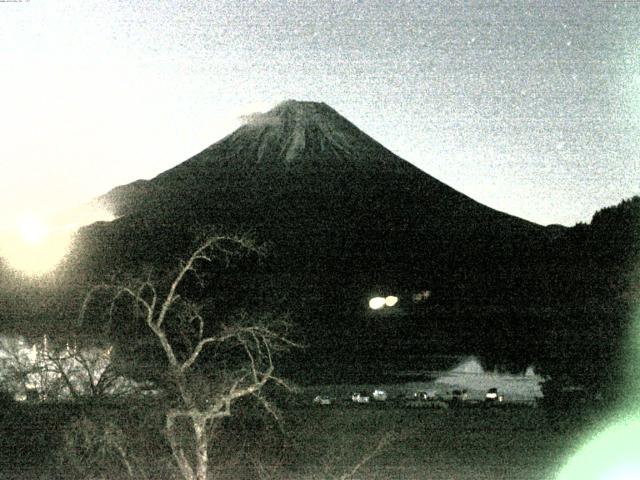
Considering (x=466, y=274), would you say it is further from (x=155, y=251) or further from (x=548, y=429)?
(x=548, y=429)

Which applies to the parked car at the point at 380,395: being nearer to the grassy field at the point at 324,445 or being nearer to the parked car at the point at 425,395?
the parked car at the point at 425,395

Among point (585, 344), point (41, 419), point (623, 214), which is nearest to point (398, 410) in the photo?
point (585, 344)

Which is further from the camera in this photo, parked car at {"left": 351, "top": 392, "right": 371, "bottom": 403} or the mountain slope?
the mountain slope

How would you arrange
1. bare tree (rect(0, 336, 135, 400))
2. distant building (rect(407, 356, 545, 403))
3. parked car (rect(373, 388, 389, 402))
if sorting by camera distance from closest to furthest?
bare tree (rect(0, 336, 135, 400))
parked car (rect(373, 388, 389, 402))
distant building (rect(407, 356, 545, 403))

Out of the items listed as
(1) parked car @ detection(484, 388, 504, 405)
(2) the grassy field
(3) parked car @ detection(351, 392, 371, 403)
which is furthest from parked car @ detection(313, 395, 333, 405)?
(1) parked car @ detection(484, 388, 504, 405)

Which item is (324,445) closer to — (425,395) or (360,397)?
(360,397)

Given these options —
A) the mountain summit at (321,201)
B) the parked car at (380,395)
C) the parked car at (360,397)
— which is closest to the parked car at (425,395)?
the parked car at (380,395)

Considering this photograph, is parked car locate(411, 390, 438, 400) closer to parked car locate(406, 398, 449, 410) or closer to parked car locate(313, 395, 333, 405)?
parked car locate(406, 398, 449, 410)

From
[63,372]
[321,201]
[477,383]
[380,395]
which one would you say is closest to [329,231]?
[321,201]

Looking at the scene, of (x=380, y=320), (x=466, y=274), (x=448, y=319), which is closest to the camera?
(x=448, y=319)
